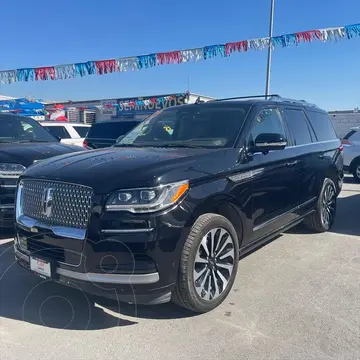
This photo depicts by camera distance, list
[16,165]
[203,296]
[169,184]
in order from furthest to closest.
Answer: [16,165] < [203,296] < [169,184]

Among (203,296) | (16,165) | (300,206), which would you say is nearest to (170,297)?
(203,296)

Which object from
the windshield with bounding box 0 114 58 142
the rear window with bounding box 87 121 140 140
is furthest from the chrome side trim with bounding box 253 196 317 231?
the rear window with bounding box 87 121 140 140

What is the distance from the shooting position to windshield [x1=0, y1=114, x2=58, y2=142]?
681 centimetres

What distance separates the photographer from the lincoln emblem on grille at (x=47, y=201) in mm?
3193

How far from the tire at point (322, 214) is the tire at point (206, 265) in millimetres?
2468

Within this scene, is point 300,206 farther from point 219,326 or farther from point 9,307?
point 9,307

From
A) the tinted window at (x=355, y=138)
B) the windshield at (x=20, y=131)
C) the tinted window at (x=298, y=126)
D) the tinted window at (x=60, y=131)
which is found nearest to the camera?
the tinted window at (x=298, y=126)

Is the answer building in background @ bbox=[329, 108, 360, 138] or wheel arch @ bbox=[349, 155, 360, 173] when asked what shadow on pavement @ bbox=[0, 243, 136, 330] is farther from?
building in background @ bbox=[329, 108, 360, 138]

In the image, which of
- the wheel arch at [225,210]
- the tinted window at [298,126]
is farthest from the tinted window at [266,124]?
the wheel arch at [225,210]

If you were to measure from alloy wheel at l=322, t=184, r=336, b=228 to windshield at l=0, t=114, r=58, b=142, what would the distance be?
4888 mm

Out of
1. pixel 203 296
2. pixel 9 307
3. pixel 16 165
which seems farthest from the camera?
pixel 16 165

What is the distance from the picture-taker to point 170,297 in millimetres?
3080

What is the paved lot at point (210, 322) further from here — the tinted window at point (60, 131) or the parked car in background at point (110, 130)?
the tinted window at point (60, 131)

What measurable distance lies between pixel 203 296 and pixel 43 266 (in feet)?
4.48
